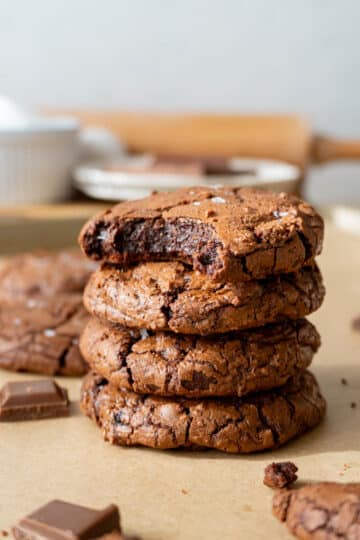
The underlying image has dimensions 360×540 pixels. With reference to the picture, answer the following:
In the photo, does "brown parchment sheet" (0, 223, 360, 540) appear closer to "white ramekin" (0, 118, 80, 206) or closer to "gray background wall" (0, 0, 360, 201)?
"white ramekin" (0, 118, 80, 206)

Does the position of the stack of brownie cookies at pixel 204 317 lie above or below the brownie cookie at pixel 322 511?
above

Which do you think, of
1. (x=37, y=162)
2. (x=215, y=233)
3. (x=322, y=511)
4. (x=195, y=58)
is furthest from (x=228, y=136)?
(x=322, y=511)

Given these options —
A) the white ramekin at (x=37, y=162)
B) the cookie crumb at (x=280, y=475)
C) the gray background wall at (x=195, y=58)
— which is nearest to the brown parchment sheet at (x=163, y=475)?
the cookie crumb at (x=280, y=475)

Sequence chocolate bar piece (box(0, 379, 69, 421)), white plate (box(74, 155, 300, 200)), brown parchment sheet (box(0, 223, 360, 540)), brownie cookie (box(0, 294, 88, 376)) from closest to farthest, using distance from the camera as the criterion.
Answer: brown parchment sheet (box(0, 223, 360, 540)), chocolate bar piece (box(0, 379, 69, 421)), brownie cookie (box(0, 294, 88, 376)), white plate (box(74, 155, 300, 200))

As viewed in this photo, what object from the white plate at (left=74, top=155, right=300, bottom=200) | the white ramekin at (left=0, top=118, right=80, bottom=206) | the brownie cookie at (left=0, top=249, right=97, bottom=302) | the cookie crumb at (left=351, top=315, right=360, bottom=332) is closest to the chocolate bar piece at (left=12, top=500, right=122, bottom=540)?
the brownie cookie at (left=0, top=249, right=97, bottom=302)

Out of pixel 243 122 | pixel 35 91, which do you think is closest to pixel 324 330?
pixel 243 122

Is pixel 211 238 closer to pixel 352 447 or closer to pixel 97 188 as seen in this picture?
pixel 352 447

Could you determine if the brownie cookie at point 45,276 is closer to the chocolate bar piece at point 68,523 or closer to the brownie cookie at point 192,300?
the brownie cookie at point 192,300
